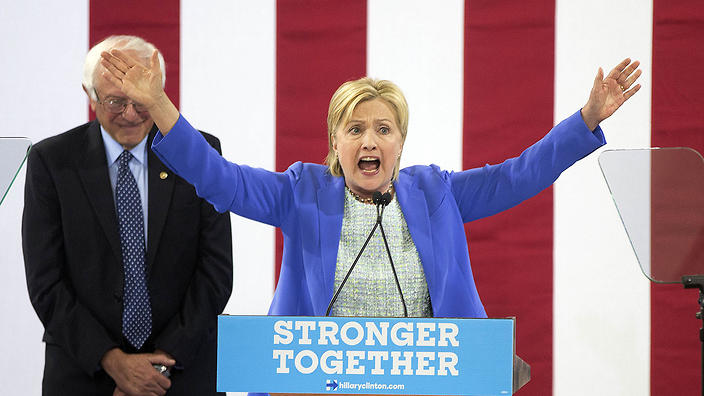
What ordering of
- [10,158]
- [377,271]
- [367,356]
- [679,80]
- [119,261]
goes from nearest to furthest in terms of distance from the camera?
[367,356] → [10,158] → [377,271] → [119,261] → [679,80]

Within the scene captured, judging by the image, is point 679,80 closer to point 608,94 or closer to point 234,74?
point 608,94

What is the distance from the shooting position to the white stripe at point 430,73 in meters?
2.76

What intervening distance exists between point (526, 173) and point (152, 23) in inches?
59.8

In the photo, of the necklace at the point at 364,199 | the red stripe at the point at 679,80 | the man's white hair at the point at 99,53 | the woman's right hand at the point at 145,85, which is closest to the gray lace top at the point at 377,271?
the necklace at the point at 364,199

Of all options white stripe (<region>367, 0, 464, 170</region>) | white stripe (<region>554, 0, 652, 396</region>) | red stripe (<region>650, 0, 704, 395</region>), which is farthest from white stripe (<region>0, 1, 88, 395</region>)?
red stripe (<region>650, 0, 704, 395</region>)

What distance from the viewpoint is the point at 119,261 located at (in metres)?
2.00

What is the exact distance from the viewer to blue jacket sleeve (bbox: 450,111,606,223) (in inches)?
70.3

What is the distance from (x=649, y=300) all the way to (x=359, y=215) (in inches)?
55.7

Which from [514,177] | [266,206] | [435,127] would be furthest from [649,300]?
[266,206]

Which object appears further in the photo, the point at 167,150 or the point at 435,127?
the point at 435,127

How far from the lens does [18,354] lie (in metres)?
2.80

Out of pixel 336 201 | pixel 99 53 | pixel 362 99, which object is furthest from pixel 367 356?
pixel 99 53

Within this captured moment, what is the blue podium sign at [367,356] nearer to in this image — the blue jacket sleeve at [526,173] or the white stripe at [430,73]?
the blue jacket sleeve at [526,173]

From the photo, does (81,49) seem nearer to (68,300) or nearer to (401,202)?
(68,300)
